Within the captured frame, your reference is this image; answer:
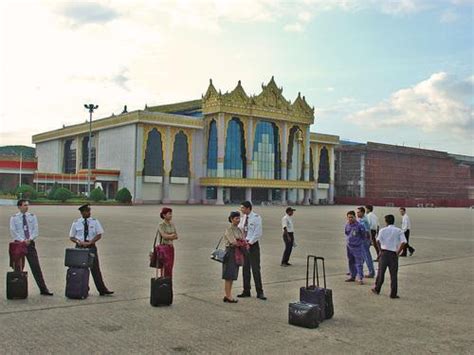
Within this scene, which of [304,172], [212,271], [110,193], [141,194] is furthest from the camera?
[304,172]

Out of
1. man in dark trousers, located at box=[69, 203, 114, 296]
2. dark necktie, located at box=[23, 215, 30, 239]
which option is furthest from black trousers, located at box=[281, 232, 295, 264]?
dark necktie, located at box=[23, 215, 30, 239]

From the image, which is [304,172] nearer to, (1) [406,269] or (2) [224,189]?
(2) [224,189]

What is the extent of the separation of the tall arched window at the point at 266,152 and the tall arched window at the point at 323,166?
1408cm

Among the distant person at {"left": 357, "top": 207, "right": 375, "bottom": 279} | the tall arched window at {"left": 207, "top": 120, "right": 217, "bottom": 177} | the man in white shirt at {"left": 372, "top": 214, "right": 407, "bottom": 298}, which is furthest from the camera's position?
the tall arched window at {"left": 207, "top": 120, "right": 217, "bottom": 177}

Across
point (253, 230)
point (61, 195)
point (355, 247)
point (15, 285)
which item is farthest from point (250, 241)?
point (61, 195)

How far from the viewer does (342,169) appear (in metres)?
108

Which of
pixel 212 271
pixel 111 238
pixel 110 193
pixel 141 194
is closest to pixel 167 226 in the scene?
pixel 212 271

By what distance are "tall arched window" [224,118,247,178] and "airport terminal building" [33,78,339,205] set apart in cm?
15

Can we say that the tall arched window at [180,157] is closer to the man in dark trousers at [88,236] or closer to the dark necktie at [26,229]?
the man in dark trousers at [88,236]

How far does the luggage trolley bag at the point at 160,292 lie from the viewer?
8.77m

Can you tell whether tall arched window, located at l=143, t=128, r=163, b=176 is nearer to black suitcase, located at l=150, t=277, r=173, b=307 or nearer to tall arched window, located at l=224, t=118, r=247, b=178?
tall arched window, located at l=224, t=118, r=247, b=178

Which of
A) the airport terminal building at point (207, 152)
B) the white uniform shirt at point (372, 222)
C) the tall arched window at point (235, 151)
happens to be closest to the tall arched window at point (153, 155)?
the airport terminal building at point (207, 152)

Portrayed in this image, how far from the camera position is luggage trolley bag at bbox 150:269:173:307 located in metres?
8.77

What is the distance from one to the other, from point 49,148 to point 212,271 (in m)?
98.0
